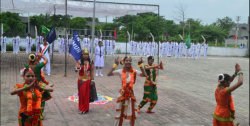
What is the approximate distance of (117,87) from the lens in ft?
32.1

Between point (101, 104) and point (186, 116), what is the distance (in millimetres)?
2522

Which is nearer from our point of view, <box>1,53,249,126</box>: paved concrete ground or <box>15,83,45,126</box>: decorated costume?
<box>15,83,45,126</box>: decorated costume

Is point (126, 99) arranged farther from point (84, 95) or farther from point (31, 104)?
point (31, 104)

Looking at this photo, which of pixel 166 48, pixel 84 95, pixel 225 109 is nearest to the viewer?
pixel 225 109

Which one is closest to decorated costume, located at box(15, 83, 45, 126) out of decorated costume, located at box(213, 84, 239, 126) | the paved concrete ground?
the paved concrete ground

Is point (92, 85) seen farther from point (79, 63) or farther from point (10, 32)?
point (10, 32)

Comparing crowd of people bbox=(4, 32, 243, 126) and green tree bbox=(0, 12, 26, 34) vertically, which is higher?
green tree bbox=(0, 12, 26, 34)

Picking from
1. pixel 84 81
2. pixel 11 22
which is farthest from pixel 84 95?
pixel 11 22

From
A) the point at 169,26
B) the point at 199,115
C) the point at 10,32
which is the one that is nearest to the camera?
the point at 199,115

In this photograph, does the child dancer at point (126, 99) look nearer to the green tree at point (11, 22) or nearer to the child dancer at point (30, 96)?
the child dancer at point (30, 96)

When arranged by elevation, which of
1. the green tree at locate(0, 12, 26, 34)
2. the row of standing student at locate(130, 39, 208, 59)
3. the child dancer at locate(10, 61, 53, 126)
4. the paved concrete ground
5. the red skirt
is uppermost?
the green tree at locate(0, 12, 26, 34)

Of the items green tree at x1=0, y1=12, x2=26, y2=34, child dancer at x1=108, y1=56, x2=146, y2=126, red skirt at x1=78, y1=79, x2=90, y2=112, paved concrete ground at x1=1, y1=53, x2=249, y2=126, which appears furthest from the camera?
green tree at x1=0, y1=12, x2=26, y2=34

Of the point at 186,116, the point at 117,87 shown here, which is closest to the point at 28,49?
the point at 117,87

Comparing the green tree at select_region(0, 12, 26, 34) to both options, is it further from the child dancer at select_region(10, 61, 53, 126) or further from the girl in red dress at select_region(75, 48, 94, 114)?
the child dancer at select_region(10, 61, 53, 126)
